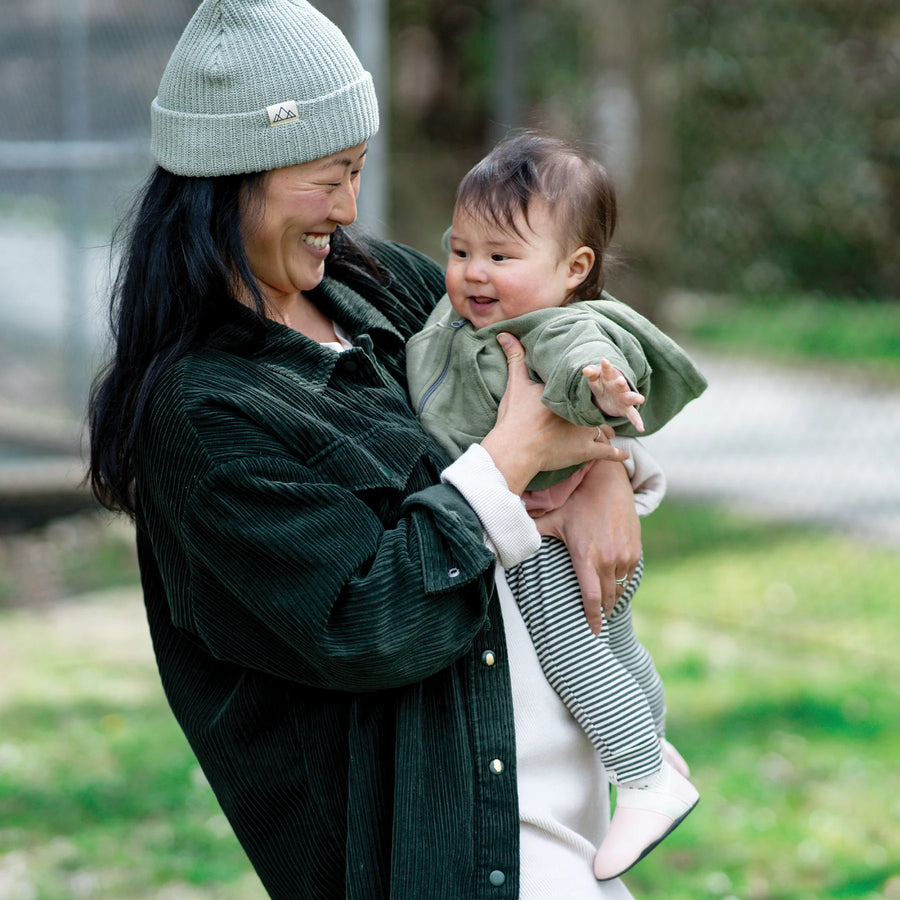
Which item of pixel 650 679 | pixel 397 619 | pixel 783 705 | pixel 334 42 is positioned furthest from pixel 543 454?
pixel 783 705

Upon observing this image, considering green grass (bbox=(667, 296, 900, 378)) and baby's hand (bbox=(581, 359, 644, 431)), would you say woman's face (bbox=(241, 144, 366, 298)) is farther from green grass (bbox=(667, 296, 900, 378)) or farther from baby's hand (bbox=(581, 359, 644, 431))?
green grass (bbox=(667, 296, 900, 378))

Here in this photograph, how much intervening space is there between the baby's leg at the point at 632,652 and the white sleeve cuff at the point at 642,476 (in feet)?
0.39

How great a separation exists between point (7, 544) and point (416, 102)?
9032 millimetres

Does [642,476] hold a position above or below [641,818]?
above

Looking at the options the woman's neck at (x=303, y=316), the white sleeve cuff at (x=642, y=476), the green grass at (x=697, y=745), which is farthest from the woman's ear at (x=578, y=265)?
the green grass at (x=697, y=745)

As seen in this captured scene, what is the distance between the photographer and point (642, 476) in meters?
2.26

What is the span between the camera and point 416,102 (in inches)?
567

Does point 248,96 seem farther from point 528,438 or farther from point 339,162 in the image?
point 528,438

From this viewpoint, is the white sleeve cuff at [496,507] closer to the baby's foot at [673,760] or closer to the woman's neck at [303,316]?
the woman's neck at [303,316]

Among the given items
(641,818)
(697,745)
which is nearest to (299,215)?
(641,818)

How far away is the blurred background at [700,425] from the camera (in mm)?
4027

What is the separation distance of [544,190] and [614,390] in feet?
1.28

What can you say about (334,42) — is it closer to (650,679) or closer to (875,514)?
(650,679)

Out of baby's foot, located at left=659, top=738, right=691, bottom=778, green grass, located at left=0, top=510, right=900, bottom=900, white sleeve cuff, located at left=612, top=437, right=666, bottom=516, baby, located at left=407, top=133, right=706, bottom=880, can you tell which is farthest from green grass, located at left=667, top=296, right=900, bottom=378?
baby, located at left=407, top=133, right=706, bottom=880
